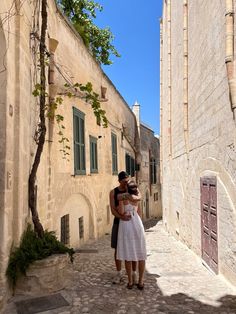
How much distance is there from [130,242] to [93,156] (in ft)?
18.8

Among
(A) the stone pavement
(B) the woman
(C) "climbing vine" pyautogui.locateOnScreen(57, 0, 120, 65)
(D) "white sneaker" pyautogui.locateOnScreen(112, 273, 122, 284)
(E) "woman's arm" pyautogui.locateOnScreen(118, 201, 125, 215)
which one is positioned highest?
(C) "climbing vine" pyautogui.locateOnScreen(57, 0, 120, 65)

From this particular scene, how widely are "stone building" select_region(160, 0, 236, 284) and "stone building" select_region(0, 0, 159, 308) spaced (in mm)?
2400

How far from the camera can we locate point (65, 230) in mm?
7883

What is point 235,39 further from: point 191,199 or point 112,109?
point 112,109

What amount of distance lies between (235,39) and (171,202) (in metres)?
8.44

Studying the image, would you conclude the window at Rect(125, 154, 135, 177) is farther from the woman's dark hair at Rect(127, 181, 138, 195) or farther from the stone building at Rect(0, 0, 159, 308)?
the woman's dark hair at Rect(127, 181, 138, 195)

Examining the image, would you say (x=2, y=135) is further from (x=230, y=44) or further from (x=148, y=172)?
(x=148, y=172)

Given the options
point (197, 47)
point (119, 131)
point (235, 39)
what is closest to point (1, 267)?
point (235, 39)

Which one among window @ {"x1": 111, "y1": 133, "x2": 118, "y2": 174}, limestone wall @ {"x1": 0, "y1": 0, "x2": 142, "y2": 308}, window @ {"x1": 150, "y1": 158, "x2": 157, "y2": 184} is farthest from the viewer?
window @ {"x1": 150, "y1": 158, "x2": 157, "y2": 184}

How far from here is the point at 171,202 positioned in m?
12.6

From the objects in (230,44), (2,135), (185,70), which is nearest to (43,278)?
(2,135)

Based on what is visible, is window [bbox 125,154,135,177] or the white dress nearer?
the white dress

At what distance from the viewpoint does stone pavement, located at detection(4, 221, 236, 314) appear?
3998 millimetres

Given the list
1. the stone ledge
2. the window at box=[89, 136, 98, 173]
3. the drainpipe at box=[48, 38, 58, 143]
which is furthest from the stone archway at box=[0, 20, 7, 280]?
the window at box=[89, 136, 98, 173]
